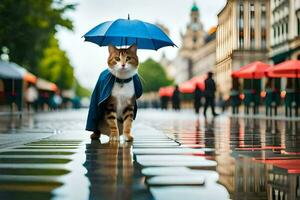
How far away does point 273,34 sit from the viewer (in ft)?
168

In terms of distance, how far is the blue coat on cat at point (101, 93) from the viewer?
31.3 feet

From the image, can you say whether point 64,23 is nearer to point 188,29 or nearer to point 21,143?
point 21,143

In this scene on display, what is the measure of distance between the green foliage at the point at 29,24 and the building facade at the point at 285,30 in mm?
15334

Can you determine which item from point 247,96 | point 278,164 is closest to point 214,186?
point 278,164

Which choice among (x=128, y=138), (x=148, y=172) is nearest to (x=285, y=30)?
(x=128, y=138)

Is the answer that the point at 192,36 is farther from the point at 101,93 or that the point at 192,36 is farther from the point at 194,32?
the point at 101,93

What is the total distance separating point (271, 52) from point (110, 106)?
4225 cm

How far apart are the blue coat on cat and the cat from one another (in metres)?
0.07

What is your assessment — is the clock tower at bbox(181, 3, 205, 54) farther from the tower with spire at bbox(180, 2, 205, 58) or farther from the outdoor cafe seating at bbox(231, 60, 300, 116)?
the outdoor cafe seating at bbox(231, 60, 300, 116)

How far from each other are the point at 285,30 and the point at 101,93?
40372mm

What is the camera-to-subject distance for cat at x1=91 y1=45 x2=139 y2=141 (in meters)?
9.44

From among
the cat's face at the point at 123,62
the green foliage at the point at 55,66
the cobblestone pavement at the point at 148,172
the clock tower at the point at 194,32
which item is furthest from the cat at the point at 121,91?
the clock tower at the point at 194,32

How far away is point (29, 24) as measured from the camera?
1448 inches

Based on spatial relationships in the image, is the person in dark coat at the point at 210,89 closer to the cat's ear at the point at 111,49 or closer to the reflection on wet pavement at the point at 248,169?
the reflection on wet pavement at the point at 248,169
